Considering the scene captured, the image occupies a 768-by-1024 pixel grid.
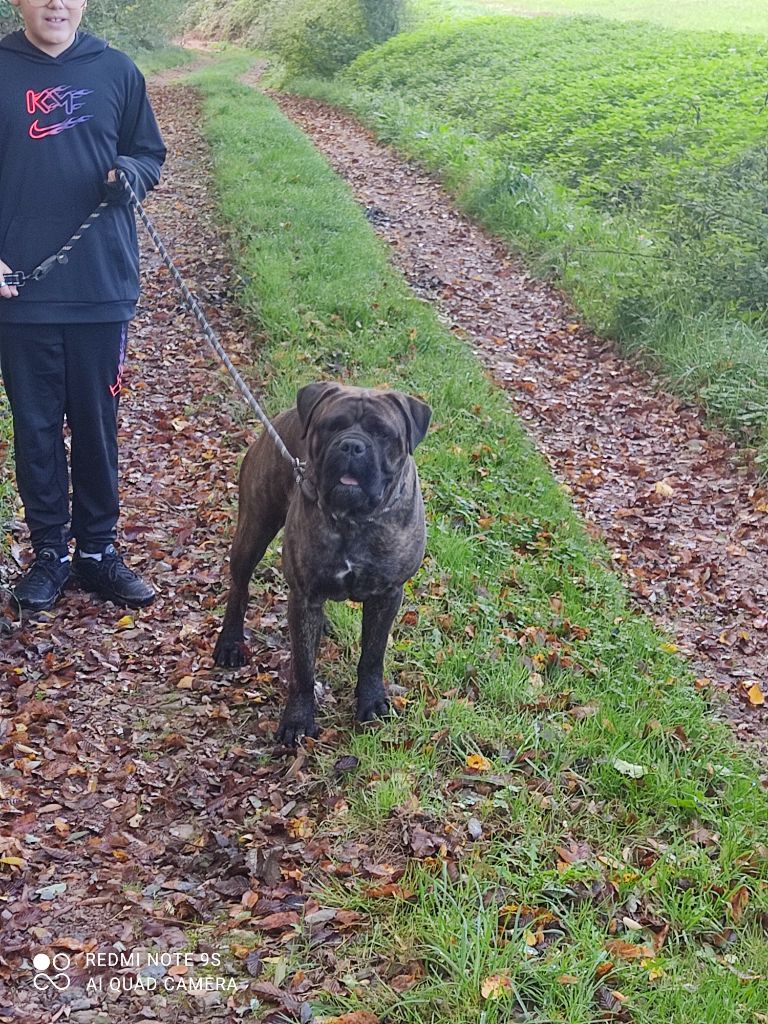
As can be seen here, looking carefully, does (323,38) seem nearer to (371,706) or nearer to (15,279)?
(15,279)

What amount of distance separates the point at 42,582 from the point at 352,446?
2.16m

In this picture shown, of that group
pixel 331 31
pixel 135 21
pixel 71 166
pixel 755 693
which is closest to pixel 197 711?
pixel 71 166

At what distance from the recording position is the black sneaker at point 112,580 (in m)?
5.01

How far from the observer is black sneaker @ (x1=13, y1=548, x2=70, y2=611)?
4801 millimetres

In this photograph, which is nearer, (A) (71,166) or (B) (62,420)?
(A) (71,166)

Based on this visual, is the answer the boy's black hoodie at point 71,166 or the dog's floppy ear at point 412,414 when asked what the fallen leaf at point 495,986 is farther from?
the boy's black hoodie at point 71,166

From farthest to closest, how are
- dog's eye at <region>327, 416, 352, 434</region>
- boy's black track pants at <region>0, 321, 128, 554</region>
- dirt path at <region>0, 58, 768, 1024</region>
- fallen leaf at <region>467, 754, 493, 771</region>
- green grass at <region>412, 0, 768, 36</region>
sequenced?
green grass at <region>412, 0, 768, 36</region> < boy's black track pants at <region>0, 321, 128, 554</region> < fallen leaf at <region>467, 754, 493, 771</region> < dog's eye at <region>327, 416, 352, 434</region> < dirt path at <region>0, 58, 768, 1024</region>

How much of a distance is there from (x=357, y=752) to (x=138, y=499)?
9.03 ft

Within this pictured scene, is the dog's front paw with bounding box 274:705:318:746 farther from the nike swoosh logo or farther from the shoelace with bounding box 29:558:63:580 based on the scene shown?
the nike swoosh logo

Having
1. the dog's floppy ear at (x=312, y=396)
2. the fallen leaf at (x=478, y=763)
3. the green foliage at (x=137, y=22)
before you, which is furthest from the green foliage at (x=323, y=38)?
the fallen leaf at (x=478, y=763)

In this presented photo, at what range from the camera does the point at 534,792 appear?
12.5 ft

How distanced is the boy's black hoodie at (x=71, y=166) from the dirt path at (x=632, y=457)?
3.39 metres

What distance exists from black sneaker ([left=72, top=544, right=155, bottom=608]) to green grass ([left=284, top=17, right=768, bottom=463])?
4.62m

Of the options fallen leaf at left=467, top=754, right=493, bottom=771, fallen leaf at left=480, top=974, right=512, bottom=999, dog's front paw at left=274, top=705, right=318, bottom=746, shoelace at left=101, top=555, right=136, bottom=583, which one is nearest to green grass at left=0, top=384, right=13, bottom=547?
shoelace at left=101, top=555, right=136, bottom=583
